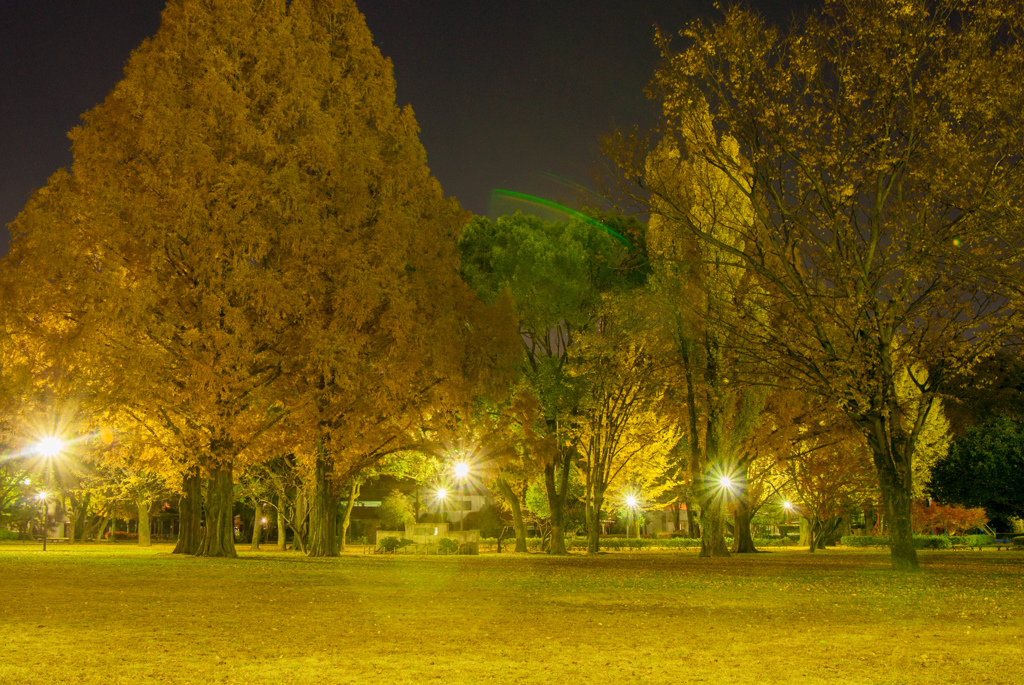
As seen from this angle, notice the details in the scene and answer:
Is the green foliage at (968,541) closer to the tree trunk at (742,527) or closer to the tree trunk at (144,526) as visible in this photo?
the tree trunk at (742,527)

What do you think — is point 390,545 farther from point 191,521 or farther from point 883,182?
point 883,182

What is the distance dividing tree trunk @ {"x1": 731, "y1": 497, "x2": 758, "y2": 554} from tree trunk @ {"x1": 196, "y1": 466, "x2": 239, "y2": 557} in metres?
19.8

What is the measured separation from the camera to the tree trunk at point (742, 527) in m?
36.8

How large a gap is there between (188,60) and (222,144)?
9.72ft

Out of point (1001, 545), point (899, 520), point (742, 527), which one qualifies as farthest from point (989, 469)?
point (899, 520)

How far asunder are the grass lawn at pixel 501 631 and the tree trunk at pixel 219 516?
8.48 m

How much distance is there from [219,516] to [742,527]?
2085cm

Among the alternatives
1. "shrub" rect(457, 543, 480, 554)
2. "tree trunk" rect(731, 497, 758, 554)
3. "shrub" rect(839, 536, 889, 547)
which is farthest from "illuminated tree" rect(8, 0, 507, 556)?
"shrub" rect(839, 536, 889, 547)

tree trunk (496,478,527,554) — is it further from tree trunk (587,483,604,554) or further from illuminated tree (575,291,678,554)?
tree trunk (587,483,604,554)

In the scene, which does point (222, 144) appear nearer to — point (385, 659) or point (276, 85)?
point (276, 85)

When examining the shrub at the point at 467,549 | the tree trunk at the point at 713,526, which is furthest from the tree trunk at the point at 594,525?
the tree trunk at the point at 713,526

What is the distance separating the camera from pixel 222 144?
2480 centimetres

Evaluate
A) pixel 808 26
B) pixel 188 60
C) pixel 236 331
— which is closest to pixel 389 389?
pixel 236 331

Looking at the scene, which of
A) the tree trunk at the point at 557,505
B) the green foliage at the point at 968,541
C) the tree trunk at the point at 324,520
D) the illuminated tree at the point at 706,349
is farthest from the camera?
the green foliage at the point at 968,541
